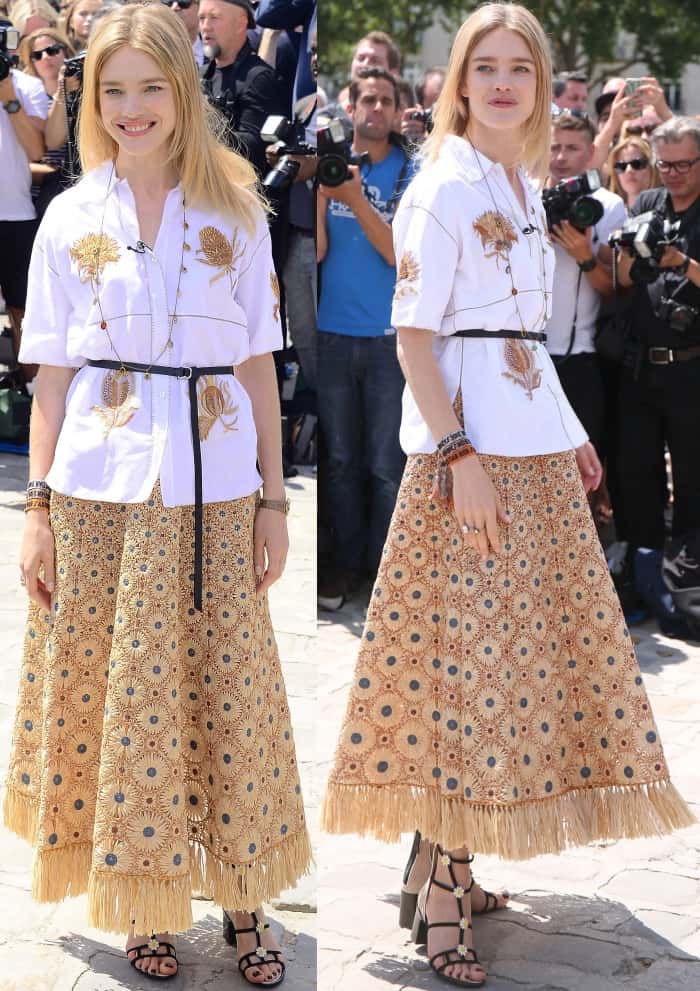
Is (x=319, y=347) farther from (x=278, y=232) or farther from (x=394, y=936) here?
(x=394, y=936)

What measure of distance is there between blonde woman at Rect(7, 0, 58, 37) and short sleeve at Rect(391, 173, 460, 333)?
5471 millimetres

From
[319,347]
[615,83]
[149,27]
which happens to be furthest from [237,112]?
[149,27]

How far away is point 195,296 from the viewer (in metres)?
2.54

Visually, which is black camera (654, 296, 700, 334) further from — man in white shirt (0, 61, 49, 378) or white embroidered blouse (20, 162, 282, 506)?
man in white shirt (0, 61, 49, 378)

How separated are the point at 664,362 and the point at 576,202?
0.72 metres

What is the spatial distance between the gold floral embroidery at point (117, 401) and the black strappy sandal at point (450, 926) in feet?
3.64

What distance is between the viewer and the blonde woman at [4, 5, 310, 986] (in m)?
2.53

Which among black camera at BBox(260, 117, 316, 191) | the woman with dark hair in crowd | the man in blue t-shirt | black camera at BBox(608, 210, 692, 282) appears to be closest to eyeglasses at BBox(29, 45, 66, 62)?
the woman with dark hair in crowd

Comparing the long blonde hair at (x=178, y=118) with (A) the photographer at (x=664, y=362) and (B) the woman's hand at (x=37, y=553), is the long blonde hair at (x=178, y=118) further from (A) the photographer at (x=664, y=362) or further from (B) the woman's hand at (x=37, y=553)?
(A) the photographer at (x=664, y=362)

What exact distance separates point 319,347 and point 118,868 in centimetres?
334

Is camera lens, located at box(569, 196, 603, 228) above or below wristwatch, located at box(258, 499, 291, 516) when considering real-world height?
above

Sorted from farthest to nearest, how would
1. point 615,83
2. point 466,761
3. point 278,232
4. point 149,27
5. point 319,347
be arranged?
point 615,83, point 278,232, point 319,347, point 466,761, point 149,27

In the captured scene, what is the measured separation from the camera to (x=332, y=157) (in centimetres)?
502

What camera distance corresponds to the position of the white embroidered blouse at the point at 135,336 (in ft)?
8.26
